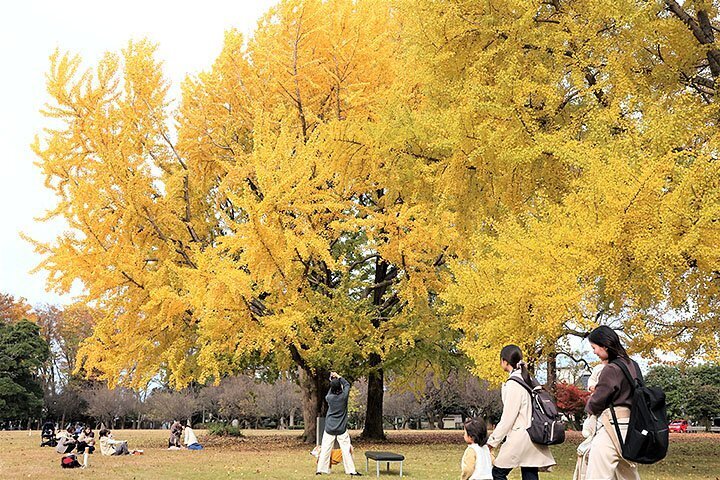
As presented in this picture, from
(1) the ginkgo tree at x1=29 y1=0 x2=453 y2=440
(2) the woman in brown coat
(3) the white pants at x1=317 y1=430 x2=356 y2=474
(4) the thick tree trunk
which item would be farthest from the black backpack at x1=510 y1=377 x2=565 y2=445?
(4) the thick tree trunk

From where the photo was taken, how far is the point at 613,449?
478cm

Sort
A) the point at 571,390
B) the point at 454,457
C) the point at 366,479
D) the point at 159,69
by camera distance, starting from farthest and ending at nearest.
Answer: the point at 571,390, the point at 159,69, the point at 454,457, the point at 366,479

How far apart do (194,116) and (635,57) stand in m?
10.6

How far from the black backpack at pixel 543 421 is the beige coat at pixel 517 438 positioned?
0.04 m

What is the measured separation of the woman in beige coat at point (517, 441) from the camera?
5629 millimetres

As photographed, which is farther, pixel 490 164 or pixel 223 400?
pixel 223 400

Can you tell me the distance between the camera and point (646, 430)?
178 inches

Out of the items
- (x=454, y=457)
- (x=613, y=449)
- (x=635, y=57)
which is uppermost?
(x=635, y=57)

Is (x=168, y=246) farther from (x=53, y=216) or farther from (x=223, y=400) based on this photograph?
(x=223, y=400)

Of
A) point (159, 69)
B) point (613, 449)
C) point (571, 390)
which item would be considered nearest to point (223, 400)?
point (571, 390)

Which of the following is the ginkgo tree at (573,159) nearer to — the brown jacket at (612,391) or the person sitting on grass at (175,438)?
the brown jacket at (612,391)

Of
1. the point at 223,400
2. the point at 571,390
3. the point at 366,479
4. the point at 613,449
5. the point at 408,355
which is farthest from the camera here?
the point at 223,400

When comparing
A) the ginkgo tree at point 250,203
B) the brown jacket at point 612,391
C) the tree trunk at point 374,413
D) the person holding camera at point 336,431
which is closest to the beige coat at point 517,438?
the brown jacket at point 612,391

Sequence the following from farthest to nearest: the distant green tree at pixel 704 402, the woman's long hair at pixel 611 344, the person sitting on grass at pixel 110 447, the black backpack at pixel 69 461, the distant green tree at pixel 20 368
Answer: the distant green tree at pixel 20 368 → the distant green tree at pixel 704 402 → the person sitting on grass at pixel 110 447 → the black backpack at pixel 69 461 → the woman's long hair at pixel 611 344
